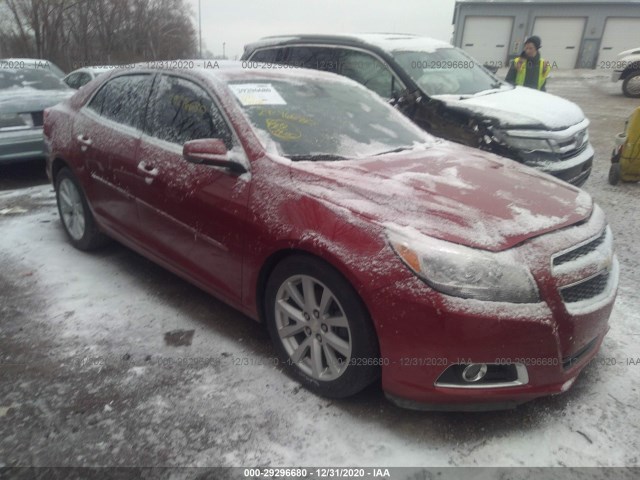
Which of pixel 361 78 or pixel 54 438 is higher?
pixel 361 78

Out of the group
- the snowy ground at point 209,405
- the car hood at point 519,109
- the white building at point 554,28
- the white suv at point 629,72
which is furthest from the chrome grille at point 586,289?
the white building at point 554,28

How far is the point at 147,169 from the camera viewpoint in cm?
310

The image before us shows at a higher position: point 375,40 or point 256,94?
point 375,40

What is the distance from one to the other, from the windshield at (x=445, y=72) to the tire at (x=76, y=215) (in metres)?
3.52

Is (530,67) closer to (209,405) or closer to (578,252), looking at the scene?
(578,252)

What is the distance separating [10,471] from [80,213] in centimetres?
243

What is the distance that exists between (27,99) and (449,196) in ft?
18.6

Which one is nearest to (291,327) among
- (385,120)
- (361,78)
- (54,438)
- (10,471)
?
(54,438)

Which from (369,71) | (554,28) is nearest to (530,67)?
(369,71)

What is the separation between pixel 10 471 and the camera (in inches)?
78.2

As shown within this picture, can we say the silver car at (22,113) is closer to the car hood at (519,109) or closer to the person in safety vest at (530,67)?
the car hood at (519,109)

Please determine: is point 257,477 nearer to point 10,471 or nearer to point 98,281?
point 10,471

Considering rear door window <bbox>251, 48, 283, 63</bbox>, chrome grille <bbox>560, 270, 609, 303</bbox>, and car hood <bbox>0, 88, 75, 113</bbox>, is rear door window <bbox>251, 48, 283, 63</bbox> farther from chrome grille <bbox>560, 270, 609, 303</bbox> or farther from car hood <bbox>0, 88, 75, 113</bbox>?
chrome grille <bbox>560, 270, 609, 303</bbox>

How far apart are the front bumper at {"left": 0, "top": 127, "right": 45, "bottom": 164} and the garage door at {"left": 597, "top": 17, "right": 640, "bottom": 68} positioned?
29485 mm
